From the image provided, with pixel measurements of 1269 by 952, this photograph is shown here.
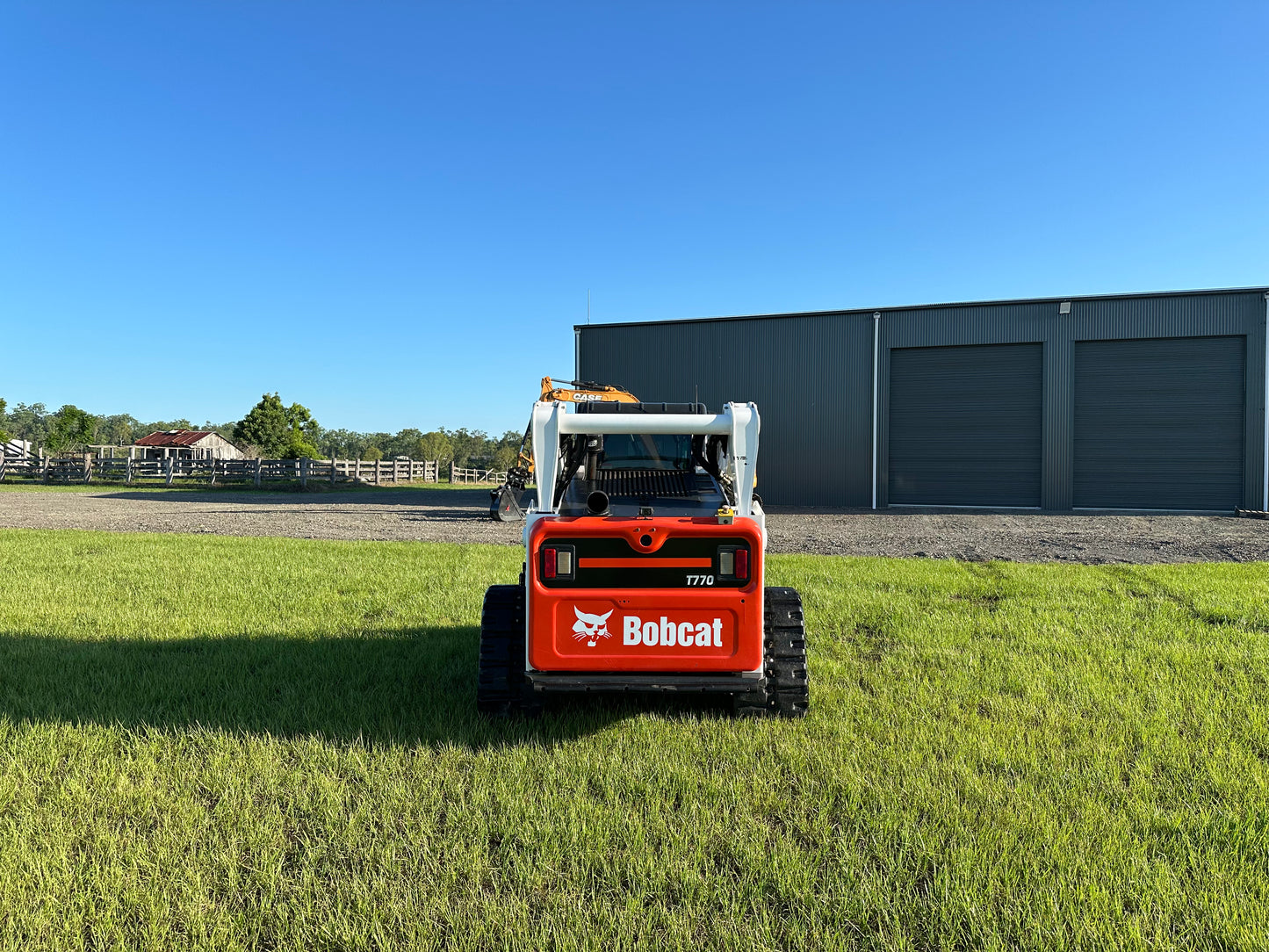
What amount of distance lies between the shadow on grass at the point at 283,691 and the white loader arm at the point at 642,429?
1.28m

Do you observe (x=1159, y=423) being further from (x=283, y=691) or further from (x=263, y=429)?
(x=263, y=429)

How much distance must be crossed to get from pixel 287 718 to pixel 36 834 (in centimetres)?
129

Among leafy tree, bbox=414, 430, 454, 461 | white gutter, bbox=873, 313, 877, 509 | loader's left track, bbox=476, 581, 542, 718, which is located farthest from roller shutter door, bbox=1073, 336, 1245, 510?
leafy tree, bbox=414, 430, 454, 461

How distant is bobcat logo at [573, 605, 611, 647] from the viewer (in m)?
3.62

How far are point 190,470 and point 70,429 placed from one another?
1472 inches

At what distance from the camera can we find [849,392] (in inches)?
884

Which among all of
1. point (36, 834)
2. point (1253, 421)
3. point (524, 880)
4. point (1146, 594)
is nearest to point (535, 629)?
point (524, 880)

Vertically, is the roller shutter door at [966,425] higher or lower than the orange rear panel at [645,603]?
higher

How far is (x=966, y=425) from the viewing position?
71.4ft

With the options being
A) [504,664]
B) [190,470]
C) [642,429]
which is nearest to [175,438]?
[190,470]

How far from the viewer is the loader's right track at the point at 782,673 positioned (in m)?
4.07

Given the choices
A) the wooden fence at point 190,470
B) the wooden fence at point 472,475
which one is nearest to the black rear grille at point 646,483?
the wooden fence at point 190,470

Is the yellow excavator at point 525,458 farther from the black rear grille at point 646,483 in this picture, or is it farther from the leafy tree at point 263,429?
the leafy tree at point 263,429

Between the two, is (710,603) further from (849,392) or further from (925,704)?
(849,392)
